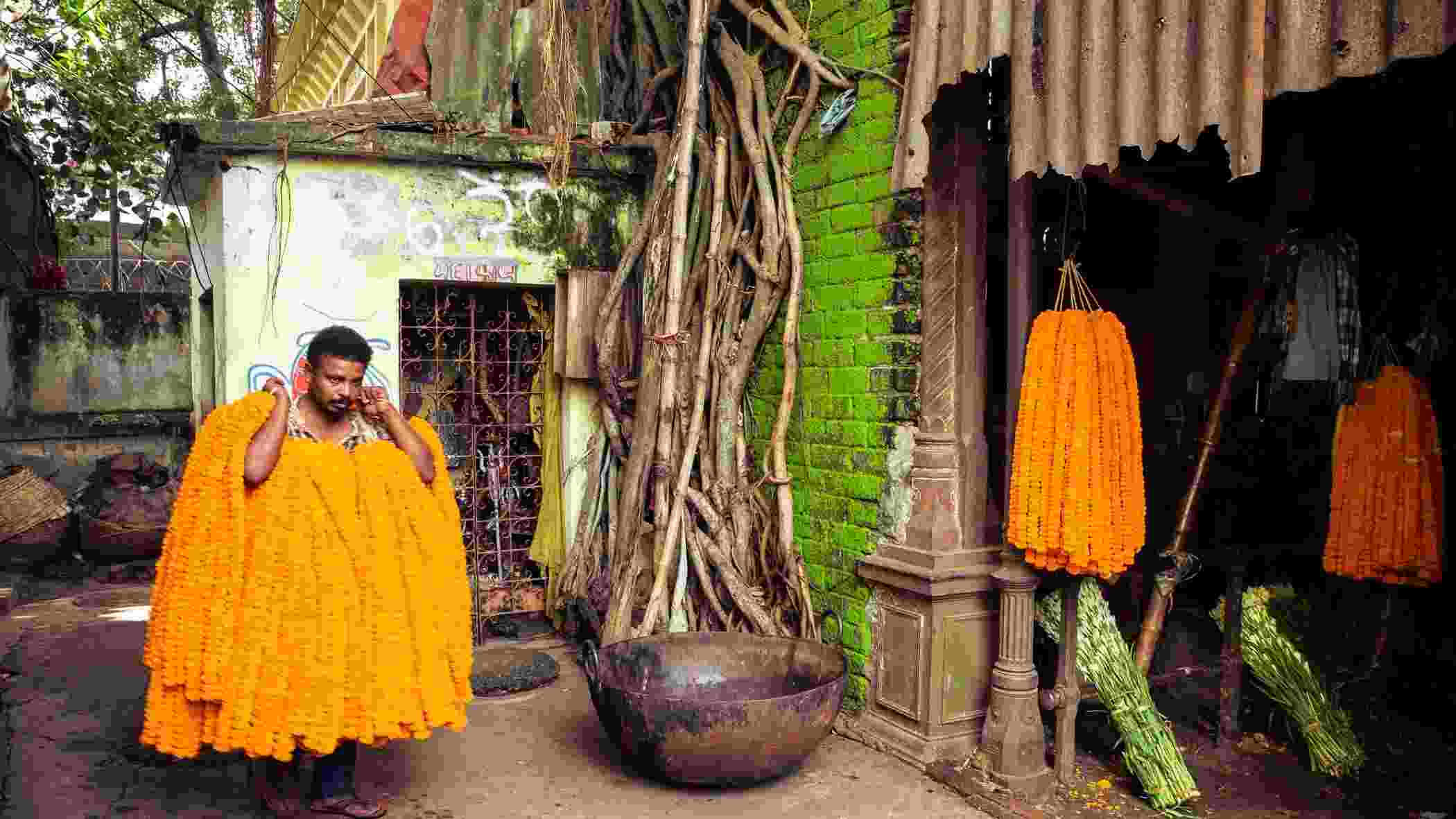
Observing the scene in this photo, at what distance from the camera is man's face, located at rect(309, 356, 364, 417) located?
12.3 feet

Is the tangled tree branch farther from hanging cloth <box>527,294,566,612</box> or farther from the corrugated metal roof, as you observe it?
the corrugated metal roof

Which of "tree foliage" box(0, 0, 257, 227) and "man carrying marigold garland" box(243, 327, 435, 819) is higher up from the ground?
"tree foliage" box(0, 0, 257, 227)

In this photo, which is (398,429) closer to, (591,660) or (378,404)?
(378,404)

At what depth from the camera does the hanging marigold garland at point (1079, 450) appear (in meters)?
4.18

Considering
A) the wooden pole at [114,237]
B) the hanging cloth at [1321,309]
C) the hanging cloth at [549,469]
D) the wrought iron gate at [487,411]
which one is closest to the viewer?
the hanging cloth at [1321,309]

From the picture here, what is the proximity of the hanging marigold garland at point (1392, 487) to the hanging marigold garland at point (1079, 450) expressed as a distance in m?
1.18

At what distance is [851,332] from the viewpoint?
16.9ft

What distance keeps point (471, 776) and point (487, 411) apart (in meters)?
2.76

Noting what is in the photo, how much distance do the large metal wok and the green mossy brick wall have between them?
1.65 ft

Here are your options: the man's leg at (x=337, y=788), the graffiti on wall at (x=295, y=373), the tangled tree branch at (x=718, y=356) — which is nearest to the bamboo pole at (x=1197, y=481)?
the tangled tree branch at (x=718, y=356)

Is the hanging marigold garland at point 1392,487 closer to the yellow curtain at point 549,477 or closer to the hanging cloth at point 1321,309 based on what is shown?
the hanging cloth at point 1321,309

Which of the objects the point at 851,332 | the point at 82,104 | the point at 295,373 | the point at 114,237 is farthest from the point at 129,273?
the point at 851,332

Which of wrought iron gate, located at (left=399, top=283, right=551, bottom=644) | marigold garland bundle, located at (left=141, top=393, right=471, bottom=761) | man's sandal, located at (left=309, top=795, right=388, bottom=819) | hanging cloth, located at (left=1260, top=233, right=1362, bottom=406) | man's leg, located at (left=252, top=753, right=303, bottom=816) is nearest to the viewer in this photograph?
marigold garland bundle, located at (left=141, top=393, right=471, bottom=761)

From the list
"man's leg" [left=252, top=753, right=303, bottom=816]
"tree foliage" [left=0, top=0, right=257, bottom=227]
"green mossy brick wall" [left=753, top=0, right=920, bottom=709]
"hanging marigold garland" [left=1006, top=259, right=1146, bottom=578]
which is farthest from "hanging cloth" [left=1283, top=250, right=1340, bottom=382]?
"tree foliage" [left=0, top=0, right=257, bottom=227]
